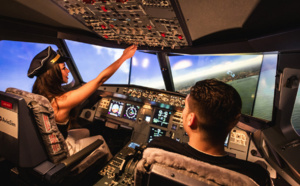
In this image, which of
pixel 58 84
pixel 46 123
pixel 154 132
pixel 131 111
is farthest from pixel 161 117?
pixel 46 123

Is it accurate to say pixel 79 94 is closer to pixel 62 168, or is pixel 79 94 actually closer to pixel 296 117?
pixel 62 168

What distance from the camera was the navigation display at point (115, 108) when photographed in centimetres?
323

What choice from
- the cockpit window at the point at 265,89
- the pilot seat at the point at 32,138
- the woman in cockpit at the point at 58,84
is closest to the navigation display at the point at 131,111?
the woman in cockpit at the point at 58,84

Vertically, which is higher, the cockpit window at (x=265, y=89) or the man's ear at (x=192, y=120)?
the cockpit window at (x=265, y=89)

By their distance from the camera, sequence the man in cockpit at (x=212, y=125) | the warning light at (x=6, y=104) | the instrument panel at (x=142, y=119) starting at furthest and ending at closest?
1. the instrument panel at (x=142, y=119)
2. the warning light at (x=6, y=104)
3. the man in cockpit at (x=212, y=125)

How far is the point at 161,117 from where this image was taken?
113 inches

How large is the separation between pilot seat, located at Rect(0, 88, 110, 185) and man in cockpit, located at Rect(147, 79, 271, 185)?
→ 41.5 inches

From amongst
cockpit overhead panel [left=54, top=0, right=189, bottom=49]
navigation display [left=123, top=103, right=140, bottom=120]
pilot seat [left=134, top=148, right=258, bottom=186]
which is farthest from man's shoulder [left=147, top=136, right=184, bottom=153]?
navigation display [left=123, top=103, right=140, bottom=120]

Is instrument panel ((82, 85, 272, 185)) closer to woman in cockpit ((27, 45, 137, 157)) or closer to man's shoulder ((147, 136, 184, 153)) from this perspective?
woman in cockpit ((27, 45, 137, 157))

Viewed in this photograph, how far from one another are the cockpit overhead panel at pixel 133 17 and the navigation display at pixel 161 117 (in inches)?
50.0

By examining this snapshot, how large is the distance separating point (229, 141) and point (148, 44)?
1.92 meters

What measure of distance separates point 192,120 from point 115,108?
8.61ft

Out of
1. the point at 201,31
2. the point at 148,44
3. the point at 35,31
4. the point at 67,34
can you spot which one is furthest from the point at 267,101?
the point at 35,31

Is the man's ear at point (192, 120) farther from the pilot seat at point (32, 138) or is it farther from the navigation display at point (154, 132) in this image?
the navigation display at point (154, 132)
